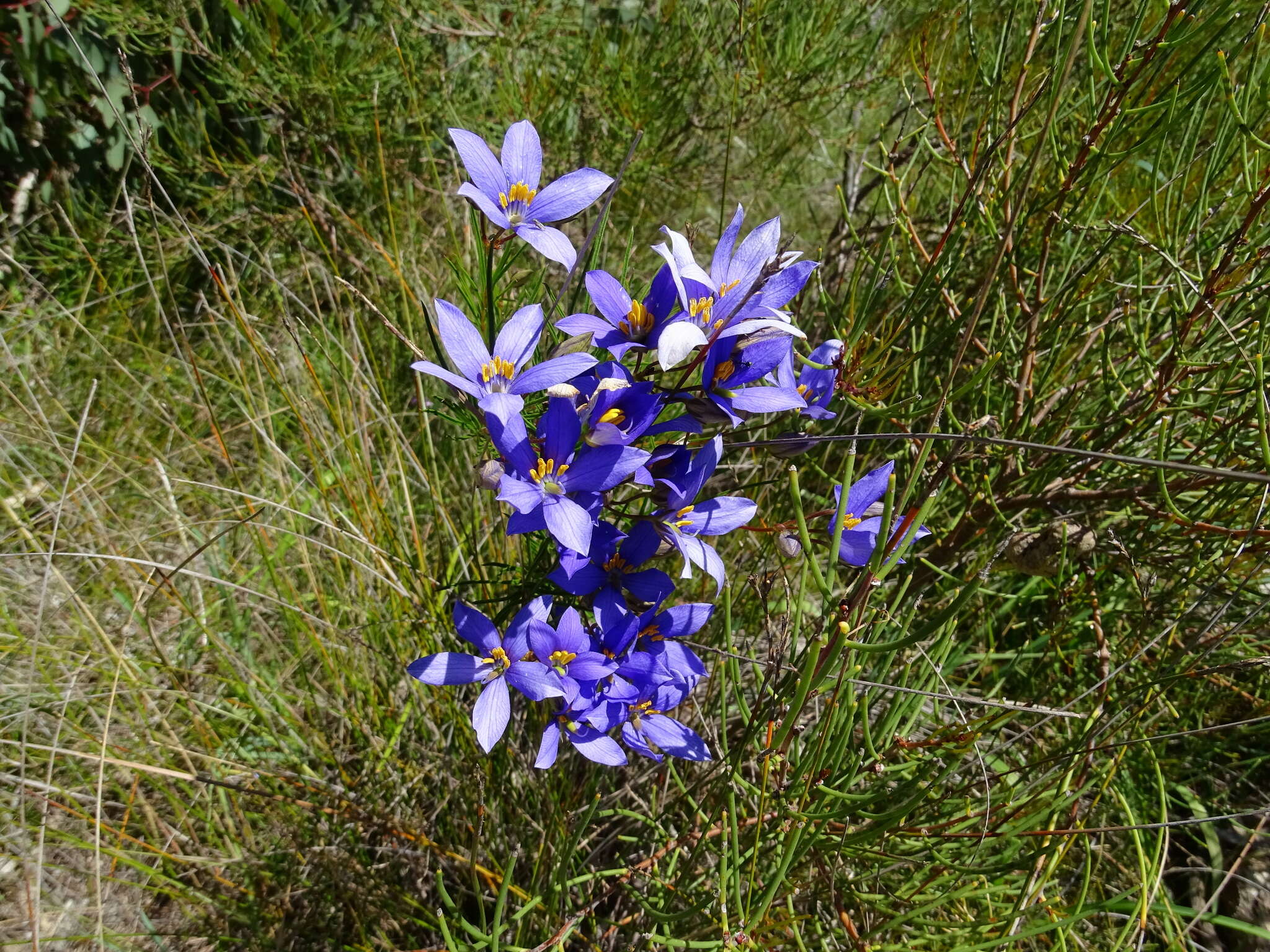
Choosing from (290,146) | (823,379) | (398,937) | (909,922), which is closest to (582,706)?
(823,379)

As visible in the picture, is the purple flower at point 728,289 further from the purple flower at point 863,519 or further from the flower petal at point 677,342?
the purple flower at point 863,519

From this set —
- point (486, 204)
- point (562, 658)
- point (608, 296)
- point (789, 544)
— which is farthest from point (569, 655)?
point (486, 204)

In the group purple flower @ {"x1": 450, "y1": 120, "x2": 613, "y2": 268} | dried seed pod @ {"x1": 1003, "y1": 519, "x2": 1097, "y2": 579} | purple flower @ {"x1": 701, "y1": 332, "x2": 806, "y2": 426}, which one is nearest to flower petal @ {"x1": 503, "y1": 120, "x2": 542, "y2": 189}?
purple flower @ {"x1": 450, "y1": 120, "x2": 613, "y2": 268}

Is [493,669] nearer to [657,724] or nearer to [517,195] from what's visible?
[657,724]

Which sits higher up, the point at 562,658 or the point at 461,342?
the point at 461,342

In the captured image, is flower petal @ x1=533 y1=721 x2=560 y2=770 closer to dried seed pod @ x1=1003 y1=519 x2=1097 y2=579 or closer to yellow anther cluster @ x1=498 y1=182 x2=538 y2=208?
yellow anther cluster @ x1=498 y1=182 x2=538 y2=208
